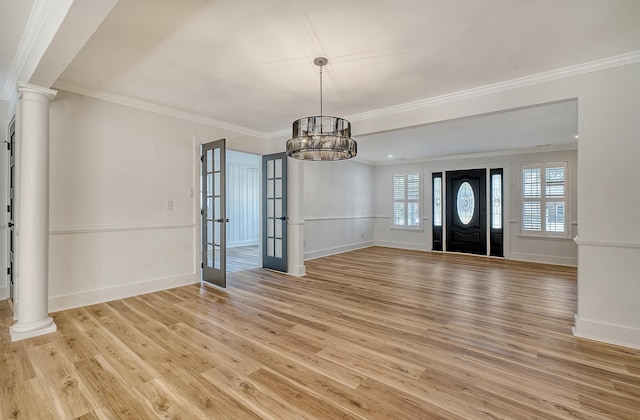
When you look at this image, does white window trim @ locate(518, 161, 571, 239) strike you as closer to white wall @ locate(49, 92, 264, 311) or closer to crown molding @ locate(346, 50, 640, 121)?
crown molding @ locate(346, 50, 640, 121)

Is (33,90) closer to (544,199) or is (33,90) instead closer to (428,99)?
(428,99)

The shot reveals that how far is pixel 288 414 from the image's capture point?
170 centimetres

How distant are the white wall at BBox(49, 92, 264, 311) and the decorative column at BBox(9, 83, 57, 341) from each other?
1.92 feet

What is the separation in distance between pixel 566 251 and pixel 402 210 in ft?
12.4

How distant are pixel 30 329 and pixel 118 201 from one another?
1601mm

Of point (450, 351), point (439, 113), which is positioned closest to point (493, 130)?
point (439, 113)

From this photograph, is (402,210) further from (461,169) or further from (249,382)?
(249,382)

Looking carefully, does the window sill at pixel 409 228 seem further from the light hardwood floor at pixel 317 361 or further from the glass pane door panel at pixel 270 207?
the glass pane door panel at pixel 270 207

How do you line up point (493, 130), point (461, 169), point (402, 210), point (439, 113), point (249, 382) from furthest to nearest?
1. point (402, 210)
2. point (461, 169)
3. point (493, 130)
4. point (439, 113)
5. point (249, 382)

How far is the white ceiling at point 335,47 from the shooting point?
2.03 meters

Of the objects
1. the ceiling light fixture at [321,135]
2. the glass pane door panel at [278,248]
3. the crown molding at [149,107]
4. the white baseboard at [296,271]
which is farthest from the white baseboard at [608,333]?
the crown molding at [149,107]

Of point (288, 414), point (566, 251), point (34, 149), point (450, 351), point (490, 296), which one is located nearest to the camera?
point (288, 414)

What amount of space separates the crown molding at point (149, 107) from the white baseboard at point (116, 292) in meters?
2.33

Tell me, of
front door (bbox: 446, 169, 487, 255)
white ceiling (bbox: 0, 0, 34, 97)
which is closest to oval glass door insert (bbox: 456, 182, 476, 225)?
front door (bbox: 446, 169, 487, 255)
